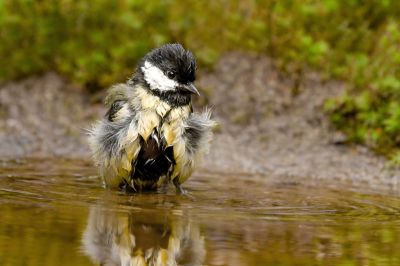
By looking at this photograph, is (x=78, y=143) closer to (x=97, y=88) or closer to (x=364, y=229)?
(x=97, y=88)

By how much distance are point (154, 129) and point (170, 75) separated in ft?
1.59

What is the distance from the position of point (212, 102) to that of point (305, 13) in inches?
65.7

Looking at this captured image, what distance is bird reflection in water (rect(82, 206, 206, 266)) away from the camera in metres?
2.24

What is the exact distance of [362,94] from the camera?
602cm

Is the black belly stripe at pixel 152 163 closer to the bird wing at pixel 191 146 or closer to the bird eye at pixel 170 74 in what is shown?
the bird wing at pixel 191 146

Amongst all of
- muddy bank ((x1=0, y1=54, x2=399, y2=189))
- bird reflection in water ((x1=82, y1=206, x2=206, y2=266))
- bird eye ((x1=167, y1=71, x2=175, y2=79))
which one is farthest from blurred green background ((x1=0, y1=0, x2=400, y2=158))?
bird reflection in water ((x1=82, y1=206, x2=206, y2=266))

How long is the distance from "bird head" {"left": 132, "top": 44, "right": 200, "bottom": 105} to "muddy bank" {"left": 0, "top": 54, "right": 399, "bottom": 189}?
1.46 metres

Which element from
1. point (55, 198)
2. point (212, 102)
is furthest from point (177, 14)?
point (55, 198)

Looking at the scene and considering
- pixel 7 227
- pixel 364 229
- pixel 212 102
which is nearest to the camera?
pixel 7 227

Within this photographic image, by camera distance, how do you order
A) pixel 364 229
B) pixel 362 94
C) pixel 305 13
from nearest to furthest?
1. pixel 364 229
2. pixel 362 94
3. pixel 305 13

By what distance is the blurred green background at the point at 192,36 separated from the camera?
6438 millimetres

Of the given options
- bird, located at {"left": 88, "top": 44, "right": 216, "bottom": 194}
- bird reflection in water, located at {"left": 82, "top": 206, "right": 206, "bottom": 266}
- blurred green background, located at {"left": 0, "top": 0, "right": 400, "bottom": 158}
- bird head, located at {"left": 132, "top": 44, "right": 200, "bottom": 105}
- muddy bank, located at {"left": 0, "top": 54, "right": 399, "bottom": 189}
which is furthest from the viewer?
blurred green background, located at {"left": 0, "top": 0, "right": 400, "bottom": 158}

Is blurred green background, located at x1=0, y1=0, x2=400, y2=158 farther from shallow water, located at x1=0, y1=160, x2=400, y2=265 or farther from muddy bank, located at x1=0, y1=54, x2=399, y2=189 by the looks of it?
shallow water, located at x1=0, y1=160, x2=400, y2=265

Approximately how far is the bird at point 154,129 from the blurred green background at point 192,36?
2442 mm
